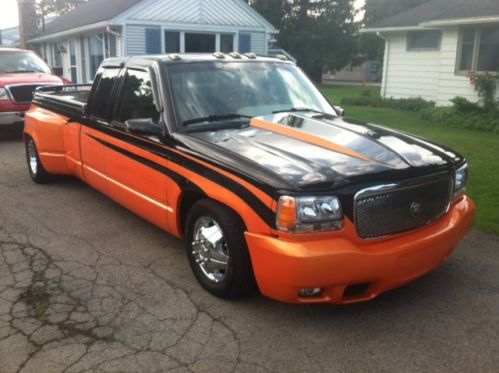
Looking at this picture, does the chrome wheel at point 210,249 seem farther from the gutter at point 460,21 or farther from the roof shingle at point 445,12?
the roof shingle at point 445,12

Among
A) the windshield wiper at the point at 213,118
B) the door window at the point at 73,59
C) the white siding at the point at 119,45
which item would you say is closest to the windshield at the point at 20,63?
the white siding at the point at 119,45

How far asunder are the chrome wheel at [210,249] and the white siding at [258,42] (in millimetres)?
20855

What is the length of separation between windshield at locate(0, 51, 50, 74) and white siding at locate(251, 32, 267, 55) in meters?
12.8

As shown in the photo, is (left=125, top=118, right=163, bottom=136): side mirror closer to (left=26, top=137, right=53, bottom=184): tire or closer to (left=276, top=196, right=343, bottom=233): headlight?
(left=276, top=196, right=343, bottom=233): headlight

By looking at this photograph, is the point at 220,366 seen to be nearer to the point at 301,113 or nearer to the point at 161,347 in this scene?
the point at 161,347

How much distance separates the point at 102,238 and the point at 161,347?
7.09 ft

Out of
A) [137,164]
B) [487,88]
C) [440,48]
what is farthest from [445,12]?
[137,164]

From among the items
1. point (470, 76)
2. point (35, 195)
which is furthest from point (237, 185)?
point (470, 76)

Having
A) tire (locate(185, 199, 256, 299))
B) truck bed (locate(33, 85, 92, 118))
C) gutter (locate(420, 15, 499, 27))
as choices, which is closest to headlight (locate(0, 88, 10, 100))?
truck bed (locate(33, 85, 92, 118))

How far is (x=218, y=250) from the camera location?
3.81 metres

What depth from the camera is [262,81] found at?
492 cm

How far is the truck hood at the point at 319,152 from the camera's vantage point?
11.0 feet

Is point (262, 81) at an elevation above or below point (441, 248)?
above

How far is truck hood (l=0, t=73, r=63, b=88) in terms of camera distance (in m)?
10.8
